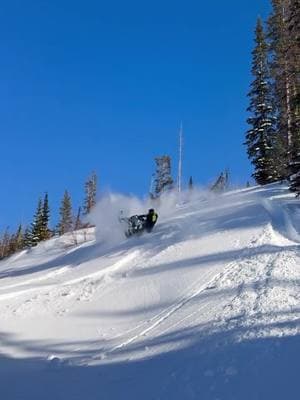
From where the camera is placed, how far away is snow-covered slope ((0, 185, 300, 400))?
7754 millimetres

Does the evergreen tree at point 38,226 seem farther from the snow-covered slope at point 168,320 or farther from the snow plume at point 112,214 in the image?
the snow-covered slope at point 168,320

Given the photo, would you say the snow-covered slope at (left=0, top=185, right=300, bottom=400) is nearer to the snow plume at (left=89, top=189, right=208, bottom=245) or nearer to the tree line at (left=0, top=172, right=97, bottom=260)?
the snow plume at (left=89, top=189, right=208, bottom=245)

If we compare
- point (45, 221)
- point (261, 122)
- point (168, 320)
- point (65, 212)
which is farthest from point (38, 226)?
point (168, 320)

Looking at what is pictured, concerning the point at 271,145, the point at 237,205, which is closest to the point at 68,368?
the point at 237,205

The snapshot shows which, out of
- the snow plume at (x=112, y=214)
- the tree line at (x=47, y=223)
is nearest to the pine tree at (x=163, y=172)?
the tree line at (x=47, y=223)

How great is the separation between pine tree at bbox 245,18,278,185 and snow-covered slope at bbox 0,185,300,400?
19.3 meters

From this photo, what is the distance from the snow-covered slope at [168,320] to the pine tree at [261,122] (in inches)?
761

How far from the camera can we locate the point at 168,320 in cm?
1115

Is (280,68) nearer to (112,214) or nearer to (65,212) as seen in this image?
(112,214)

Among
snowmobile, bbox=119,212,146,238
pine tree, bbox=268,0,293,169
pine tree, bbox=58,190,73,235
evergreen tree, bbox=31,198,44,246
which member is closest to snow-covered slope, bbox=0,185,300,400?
snowmobile, bbox=119,212,146,238

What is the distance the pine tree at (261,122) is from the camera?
39406 millimetres

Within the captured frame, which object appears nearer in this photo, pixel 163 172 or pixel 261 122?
pixel 261 122

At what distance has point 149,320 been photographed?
11.6 m

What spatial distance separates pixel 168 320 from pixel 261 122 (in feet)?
105
